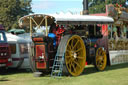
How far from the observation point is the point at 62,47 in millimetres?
10125

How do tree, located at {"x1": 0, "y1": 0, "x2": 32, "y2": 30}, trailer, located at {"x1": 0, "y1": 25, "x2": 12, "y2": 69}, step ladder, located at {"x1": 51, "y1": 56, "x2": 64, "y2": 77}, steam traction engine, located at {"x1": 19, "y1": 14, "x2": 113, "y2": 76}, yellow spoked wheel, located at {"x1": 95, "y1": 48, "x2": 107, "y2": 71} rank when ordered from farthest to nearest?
tree, located at {"x1": 0, "y1": 0, "x2": 32, "y2": 30}
yellow spoked wheel, located at {"x1": 95, "y1": 48, "x2": 107, "y2": 71}
trailer, located at {"x1": 0, "y1": 25, "x2": 12, "y2": 69}
steam traction engine, located at {"x1": 19, "y1": 14, "x2": 113, "y2": 76}
step ladder, located at {"x1": 51, "y1": 56, "x2": 64, "y2": 77}

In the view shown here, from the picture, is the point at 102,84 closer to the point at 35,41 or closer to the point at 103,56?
the point at 35,41

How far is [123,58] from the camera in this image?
664 inches

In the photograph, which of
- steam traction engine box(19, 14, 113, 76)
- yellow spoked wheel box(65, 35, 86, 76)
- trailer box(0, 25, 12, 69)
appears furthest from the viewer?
trailer box(0, 25, 12, 69)

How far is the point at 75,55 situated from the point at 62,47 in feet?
3.14

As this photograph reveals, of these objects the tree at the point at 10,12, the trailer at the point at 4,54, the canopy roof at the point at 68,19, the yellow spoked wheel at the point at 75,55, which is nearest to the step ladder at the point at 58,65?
the yellow spoked wheel at the point at 75,55

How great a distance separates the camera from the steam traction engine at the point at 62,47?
33.3 ft

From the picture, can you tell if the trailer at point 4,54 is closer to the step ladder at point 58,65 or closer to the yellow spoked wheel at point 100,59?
the step ladder at point 58,65

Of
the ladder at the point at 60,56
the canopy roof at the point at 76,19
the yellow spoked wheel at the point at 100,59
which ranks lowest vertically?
the yellow spoked wheel at the point at 100,59

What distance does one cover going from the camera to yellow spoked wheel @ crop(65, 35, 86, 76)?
1054 centimetres

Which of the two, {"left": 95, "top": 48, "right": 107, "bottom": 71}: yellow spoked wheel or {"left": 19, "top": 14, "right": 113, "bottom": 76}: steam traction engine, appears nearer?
{"left": 19, "top": 14, "right": 113, "bottom": 76}: steam traction engine

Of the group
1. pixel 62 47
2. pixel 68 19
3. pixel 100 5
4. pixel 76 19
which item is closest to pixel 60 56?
pixel 62 47

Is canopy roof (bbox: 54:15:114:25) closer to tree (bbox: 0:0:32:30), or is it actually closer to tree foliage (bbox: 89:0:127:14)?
tree (bbox: 0:0:32:30)

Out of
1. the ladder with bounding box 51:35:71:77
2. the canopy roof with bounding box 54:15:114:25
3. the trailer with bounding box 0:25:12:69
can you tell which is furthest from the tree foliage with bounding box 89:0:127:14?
the ladder with bounding box 51:35:71:77
